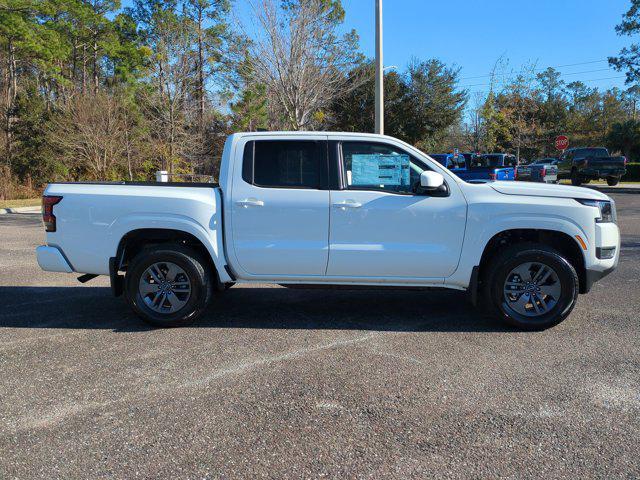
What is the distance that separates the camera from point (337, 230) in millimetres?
5141

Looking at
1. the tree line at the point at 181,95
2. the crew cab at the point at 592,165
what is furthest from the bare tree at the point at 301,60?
the crew cab at the point at 592,165

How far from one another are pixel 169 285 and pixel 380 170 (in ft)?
7.86

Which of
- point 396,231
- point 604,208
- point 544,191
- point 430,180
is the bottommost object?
point 396,231

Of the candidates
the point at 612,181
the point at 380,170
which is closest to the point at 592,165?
the point at 612,181

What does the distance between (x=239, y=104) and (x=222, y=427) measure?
94.1 feet

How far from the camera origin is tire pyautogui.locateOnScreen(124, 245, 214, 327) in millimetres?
5250

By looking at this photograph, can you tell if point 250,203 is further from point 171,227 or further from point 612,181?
point 612,181

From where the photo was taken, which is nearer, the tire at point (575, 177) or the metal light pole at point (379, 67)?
the metal light pole at point (379, 67)

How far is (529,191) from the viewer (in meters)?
5.10

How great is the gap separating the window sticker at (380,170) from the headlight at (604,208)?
170cm

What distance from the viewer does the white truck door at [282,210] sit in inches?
203

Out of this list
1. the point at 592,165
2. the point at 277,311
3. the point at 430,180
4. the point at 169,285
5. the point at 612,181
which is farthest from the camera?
the point at 612,181

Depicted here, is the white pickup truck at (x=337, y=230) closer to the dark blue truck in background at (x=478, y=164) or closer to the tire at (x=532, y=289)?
the tire at (x=532, y=289)

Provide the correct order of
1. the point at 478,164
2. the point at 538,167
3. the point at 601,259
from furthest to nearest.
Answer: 1. the point at 538,167
2. the point at 478,164
3. the point at 601,259
